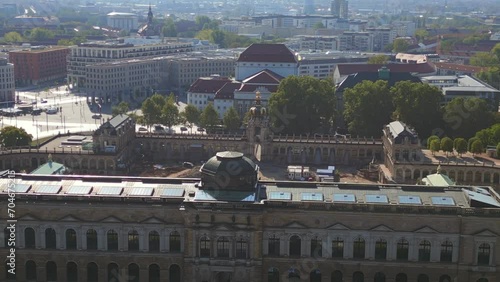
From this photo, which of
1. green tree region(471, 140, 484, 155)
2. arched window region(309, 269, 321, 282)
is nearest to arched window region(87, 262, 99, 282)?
arched window region(309, 269, 321, 282)

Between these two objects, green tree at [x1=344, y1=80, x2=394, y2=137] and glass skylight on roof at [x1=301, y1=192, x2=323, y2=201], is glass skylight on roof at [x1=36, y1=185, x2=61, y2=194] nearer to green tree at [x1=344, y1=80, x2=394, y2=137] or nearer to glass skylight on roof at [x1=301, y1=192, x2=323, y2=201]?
glass skylight on roof at [x1=301, y1=192, x2=323, y2=201]

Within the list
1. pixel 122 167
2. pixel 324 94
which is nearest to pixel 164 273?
pixel 122 167

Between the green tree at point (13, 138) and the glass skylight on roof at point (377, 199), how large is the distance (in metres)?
69.7

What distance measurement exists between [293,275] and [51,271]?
72.7 ft

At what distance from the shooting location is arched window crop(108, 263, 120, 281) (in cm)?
6619

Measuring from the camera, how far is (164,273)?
65.8 metres

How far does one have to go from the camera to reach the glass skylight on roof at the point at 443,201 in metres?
64.5

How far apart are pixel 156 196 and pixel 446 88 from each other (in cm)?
9870

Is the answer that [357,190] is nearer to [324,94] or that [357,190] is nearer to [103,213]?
[103,213]

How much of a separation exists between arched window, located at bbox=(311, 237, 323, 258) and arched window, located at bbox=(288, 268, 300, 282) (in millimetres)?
2136

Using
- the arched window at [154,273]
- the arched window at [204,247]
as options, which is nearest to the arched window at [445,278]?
the arched window at [204,247]

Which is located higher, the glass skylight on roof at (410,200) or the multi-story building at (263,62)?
the multi-story building at (263,62)

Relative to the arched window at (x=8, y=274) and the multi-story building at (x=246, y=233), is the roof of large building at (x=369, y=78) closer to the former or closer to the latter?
the multi-story building at (x=246, y=233)

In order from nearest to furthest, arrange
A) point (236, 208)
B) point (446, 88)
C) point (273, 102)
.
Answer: point (236, 208) → point (273, 102) → point (446, 88)
